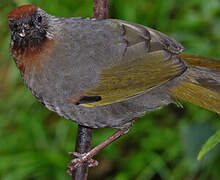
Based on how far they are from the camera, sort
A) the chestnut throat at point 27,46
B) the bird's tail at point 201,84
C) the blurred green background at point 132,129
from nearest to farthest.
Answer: the chestnut throat at point 27,46, the bird's tail at point 201,84, the blurred green background at point 132,129

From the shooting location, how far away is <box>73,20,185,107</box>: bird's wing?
3.54 m

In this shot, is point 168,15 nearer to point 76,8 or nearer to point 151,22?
point 151,22

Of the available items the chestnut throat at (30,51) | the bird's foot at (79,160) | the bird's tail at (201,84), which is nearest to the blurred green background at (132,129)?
the bird's tail at (201,84)

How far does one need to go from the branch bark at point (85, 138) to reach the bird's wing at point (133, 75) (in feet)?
1.09

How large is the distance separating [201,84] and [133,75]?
21.3 inches

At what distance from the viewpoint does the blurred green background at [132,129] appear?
4.80m

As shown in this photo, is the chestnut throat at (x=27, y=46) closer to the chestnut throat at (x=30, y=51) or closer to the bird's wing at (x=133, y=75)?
the chestnut throat at (x=30, y=51)

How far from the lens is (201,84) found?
364 cm

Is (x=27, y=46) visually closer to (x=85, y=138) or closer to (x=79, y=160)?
(x=85, y=138)

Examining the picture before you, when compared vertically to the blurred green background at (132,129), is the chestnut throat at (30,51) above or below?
above

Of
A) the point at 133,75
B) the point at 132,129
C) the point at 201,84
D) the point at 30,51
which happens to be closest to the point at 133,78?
the point at 133,75

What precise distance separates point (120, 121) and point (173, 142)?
133cm

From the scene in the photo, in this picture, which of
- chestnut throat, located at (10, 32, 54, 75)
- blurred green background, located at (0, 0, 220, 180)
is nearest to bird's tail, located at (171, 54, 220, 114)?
blurred green background, located at (0, 0, 220, 180)

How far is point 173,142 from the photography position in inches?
193
